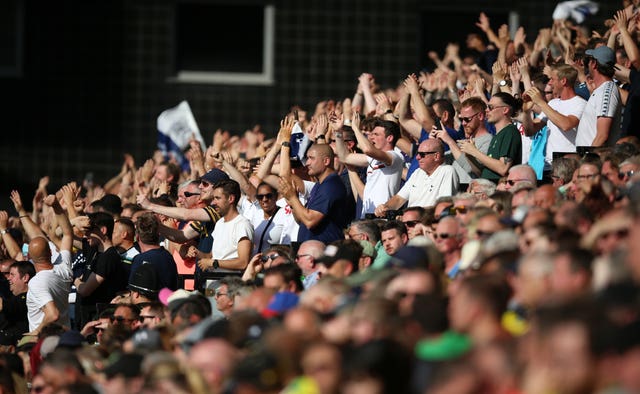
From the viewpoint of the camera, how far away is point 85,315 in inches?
542

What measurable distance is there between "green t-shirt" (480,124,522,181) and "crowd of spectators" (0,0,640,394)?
2 centimetres

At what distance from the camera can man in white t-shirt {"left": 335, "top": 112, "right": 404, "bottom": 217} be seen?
45.1 ft

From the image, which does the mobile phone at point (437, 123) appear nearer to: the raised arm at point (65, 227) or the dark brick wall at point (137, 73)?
the raised arm at point (65, 227)

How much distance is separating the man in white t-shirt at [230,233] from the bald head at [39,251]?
171 centimetres

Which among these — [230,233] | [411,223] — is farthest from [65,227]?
[411,223]

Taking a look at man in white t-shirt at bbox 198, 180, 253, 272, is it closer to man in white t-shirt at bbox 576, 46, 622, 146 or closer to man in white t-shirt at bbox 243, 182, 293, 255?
man in white t-shirt at bbox 243, 182, 293, 255

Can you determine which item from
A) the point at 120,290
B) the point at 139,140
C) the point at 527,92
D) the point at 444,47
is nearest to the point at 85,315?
the point at 120,290

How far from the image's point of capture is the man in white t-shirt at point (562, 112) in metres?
13.1

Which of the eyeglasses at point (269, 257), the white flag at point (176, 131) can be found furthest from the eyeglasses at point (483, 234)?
the white flag at point (176, 131)

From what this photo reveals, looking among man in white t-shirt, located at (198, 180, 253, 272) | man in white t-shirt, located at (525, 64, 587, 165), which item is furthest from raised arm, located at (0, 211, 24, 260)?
man in white t-shirt, located at (525, 64, 587, 165)

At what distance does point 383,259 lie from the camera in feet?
36.6

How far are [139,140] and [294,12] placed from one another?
360cm

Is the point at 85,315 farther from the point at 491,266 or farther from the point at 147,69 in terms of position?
the point at 147,69

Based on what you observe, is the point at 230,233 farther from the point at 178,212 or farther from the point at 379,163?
the point at 379,163
